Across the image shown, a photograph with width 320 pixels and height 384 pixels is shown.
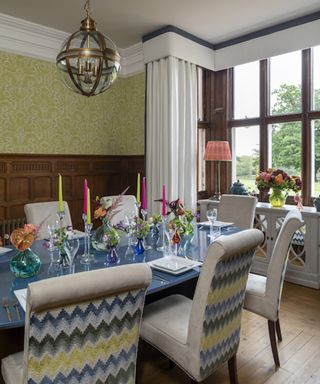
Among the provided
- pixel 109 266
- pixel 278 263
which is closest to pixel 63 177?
pixel 109 266

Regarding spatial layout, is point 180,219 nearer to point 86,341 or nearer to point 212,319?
point 212,319

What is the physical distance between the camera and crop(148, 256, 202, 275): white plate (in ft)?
5.96

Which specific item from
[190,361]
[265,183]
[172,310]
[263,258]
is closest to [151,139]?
[265,183]

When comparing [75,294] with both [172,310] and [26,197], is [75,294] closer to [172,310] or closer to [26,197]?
[172,310]

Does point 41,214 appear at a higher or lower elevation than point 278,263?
higher

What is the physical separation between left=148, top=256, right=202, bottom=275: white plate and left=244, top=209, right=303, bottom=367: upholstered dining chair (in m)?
0.46

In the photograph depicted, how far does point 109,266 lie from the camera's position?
190cm

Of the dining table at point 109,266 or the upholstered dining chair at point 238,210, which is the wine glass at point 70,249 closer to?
the dining table at point 109,266

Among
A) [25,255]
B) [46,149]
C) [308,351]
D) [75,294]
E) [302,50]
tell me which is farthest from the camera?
[46,149]

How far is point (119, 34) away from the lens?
407 centimetres

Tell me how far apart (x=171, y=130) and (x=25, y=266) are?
269cm

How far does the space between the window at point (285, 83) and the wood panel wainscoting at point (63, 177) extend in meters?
1.85

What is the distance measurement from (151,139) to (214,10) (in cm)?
157

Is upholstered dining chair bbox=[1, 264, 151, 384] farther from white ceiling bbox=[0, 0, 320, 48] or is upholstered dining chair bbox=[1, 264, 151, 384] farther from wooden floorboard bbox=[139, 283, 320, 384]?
white ceiling bbox=[0, 0, 320, 48]
